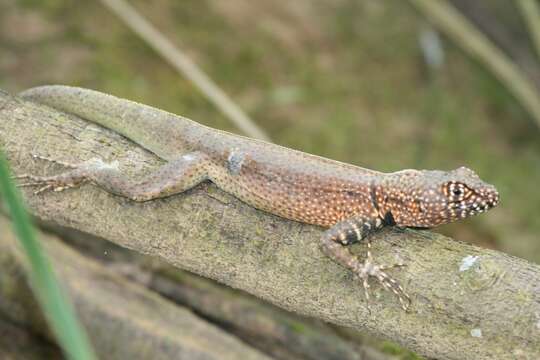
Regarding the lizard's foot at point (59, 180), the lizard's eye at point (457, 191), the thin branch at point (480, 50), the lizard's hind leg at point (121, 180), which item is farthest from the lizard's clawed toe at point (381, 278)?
the thin branch at point (480, 50)

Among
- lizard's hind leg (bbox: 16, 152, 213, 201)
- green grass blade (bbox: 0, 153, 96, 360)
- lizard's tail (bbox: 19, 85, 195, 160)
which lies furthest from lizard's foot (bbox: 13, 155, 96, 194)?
green grass blade (bbox: 0, 153, 96, 360)

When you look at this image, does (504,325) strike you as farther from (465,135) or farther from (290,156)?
(465,135)

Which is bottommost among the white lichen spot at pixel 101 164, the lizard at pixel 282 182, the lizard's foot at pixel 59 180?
the lizard's foot at pixel 59 180

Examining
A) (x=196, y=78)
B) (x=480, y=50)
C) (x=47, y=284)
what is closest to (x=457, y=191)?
(x=47, y=284)

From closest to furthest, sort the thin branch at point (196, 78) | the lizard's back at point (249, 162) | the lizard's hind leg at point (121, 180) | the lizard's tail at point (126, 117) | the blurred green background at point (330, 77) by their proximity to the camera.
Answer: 1. the lizard's hind leg at point (121, 180)
2. the lizard's back at point (249, 162)
3. the lizard's tail at point (126, 117)
4. the thin branch at point (196, 78)
5. the blurred green background at point (330, 77)

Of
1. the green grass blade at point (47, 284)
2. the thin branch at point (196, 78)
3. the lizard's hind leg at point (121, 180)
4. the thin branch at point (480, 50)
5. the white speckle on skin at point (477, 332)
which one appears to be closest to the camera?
the green grass blade at point (47, 284)

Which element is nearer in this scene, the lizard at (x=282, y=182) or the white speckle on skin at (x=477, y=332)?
the white speckle on skin at (x=477, y=332)

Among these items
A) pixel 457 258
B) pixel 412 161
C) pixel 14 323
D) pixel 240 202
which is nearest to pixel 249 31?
pixel 412 161

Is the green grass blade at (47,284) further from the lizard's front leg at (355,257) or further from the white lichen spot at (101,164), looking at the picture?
the white lichen spot at (101,164)
